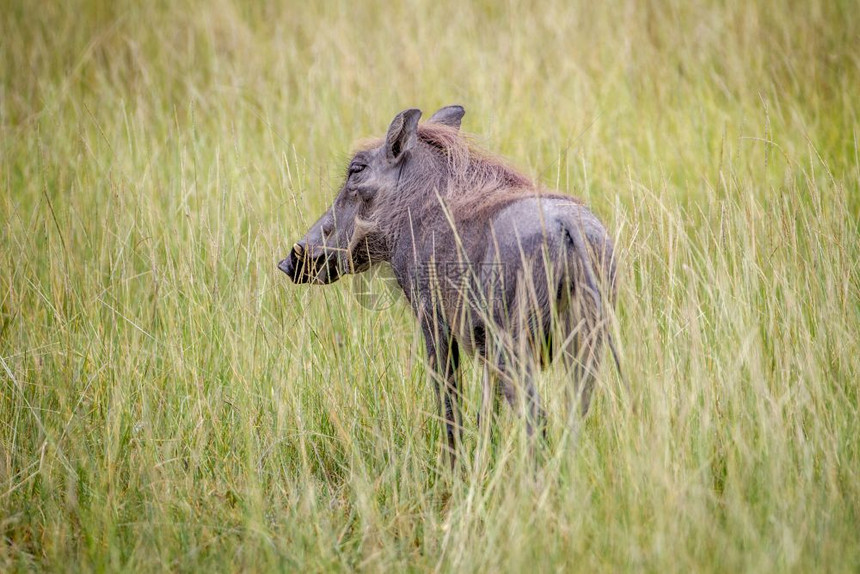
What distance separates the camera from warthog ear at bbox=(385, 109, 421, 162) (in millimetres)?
3111

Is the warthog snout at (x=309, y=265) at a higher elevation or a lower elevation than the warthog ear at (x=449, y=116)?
lower

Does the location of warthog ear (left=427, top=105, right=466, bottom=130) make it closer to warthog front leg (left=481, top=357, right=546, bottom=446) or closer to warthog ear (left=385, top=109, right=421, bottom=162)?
warthog ear (left=385, top=109, right=421, bottom=162)

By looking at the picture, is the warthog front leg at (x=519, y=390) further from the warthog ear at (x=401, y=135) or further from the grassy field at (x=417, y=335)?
the warthog ear at (x=401, y=135)

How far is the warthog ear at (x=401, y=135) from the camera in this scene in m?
3.11

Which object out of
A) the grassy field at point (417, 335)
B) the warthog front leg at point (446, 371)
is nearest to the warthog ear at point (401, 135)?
the warthog front leg at point (446, 371)

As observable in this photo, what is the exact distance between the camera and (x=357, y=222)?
323 cm

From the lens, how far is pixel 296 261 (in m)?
3.32

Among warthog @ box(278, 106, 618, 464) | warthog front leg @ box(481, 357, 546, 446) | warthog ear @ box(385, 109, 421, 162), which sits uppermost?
warthog ear @ box(385, 109, 421, 162)

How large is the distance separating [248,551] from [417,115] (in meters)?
1.51

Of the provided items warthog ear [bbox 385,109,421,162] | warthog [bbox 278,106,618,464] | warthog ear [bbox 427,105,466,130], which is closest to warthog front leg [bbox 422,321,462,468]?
warthog [bbox 278,106,618,464]

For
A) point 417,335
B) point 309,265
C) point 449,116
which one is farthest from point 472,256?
point 449,116

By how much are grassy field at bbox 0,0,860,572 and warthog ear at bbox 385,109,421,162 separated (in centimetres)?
76

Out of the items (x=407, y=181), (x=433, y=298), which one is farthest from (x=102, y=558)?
(x=407, y=181)

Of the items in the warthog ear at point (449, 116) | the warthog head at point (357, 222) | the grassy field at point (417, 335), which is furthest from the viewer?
the warthog ear at point (449, 116)
